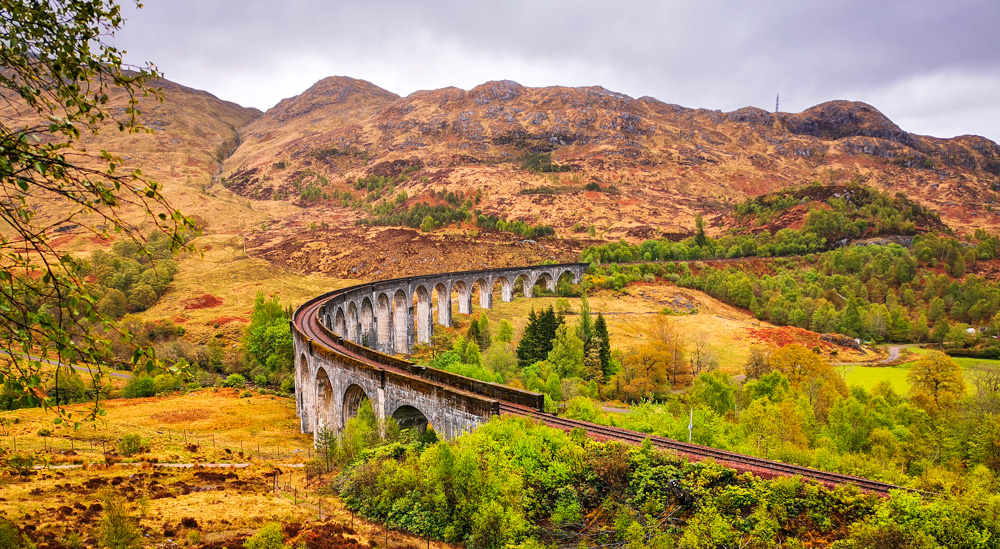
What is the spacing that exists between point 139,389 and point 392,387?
3563 cm

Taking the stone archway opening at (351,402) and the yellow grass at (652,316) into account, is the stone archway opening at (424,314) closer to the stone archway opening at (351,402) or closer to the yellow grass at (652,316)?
the yellow grass at (652,316)

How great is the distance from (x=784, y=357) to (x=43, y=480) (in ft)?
171

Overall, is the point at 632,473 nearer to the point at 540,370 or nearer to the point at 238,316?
the point at 540,370

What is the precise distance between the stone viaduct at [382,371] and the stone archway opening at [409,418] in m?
0.05

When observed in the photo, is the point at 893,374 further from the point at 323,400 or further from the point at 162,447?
the point at 162,447

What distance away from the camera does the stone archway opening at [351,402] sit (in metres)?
29.6

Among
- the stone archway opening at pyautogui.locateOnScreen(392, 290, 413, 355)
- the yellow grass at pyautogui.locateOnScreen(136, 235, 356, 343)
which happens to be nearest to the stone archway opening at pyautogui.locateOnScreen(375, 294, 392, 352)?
the stone archway opening at pyautogui.locateOnScreen(392, 290, 413, 355)

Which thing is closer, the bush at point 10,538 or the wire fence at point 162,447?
the bush at point 10,538

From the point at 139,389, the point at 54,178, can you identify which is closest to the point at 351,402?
the point at 54,178

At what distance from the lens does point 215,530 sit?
62.7 feet

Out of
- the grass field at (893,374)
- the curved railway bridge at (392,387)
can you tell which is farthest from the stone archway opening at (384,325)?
the grass field at (893,374)

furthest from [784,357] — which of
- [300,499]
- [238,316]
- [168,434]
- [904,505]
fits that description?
[238,316]

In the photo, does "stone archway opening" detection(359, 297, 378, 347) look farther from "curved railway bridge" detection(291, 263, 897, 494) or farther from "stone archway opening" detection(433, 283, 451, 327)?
"stone archway opening" detection(433, 283, 451, 327)

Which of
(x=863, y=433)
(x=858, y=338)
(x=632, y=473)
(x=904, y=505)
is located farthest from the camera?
(x=858, y=338)
